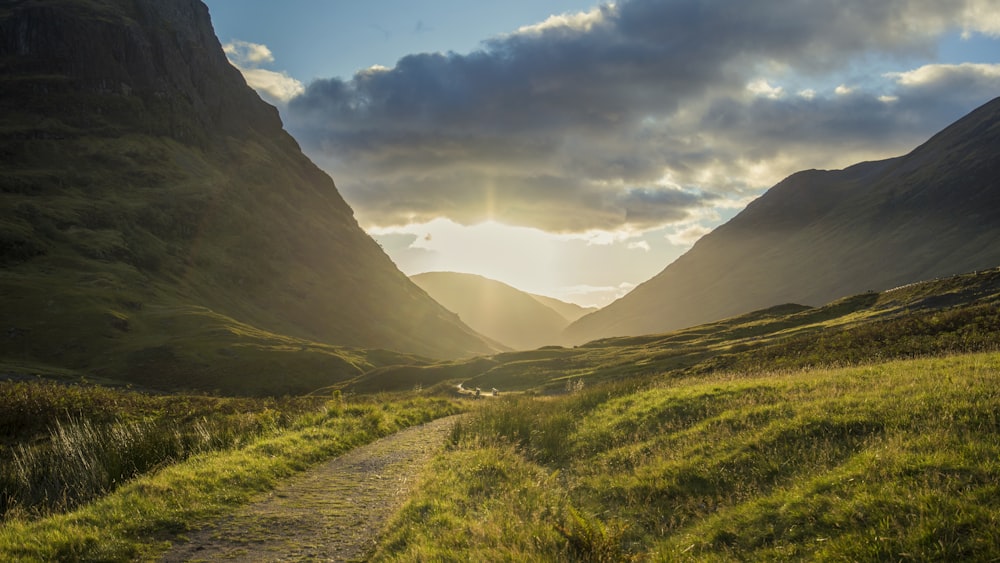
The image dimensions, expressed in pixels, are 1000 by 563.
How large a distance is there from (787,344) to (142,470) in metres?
44.8

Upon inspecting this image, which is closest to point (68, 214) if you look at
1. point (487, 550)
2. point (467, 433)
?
point (467, 433)

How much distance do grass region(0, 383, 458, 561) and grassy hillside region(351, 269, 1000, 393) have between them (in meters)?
25.4

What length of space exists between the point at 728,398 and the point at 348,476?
43.2ft

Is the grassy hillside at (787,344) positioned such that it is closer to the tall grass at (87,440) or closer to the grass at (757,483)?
the grass at (757,483)

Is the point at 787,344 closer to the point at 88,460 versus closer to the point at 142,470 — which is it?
the point at 142,470

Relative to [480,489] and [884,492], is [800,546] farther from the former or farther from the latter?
[480,489]

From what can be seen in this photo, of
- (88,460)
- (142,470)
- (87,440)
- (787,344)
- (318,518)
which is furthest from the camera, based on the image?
(787,344)

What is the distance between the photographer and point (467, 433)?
2119cm

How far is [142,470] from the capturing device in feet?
48.3

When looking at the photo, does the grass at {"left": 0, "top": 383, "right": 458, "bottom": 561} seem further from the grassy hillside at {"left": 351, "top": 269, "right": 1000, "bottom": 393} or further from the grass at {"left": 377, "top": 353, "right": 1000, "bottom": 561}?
the grassy hillside at {"left": 351, "top": 269, "right": 1000, "bottom": 393}

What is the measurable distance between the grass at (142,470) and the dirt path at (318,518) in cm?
67

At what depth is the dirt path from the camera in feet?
31.6

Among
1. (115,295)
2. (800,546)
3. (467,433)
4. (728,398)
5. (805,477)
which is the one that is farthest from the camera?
(115,295)

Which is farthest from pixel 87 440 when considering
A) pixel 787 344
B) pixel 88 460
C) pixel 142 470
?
pixel 787 344
